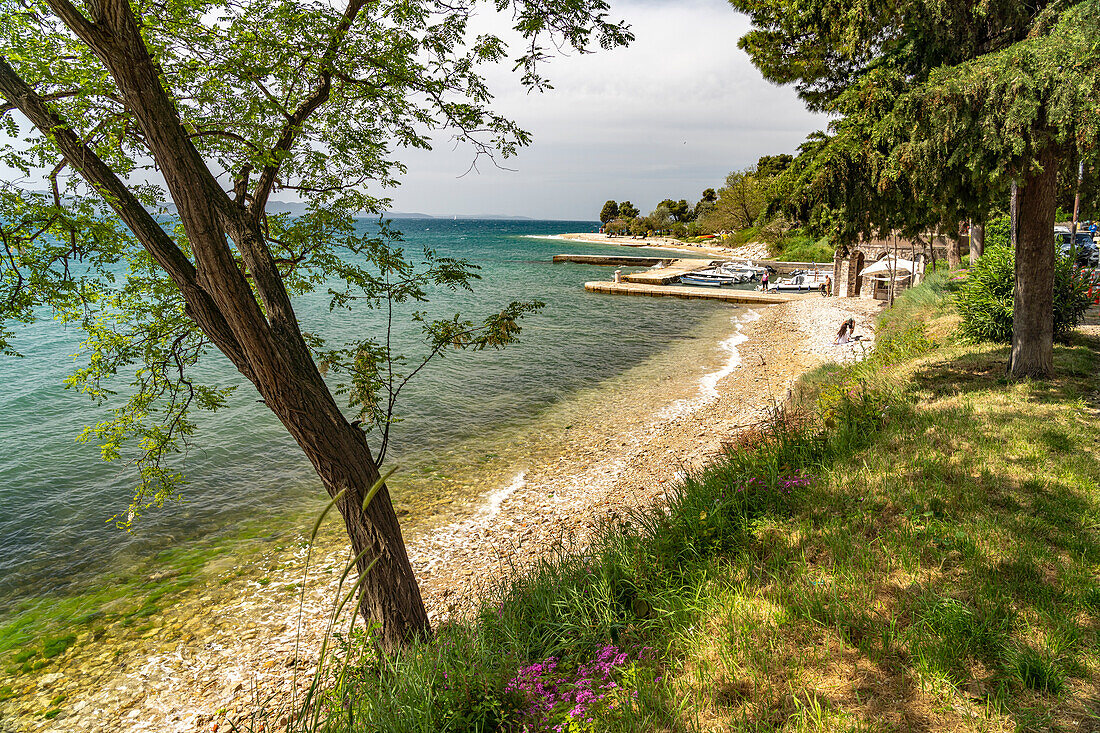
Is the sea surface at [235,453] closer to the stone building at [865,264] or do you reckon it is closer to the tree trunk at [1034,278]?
the tree trunk at [1034,278]

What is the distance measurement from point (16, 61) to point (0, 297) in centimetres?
203

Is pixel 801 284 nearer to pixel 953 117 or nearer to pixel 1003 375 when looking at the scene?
pixel 1003 375

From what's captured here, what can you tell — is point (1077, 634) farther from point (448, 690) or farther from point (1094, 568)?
point (448, 690)

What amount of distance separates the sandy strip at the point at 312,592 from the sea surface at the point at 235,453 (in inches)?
57.0

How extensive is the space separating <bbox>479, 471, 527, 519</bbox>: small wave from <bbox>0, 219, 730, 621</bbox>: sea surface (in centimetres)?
33

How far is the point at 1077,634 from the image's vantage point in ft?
11.1

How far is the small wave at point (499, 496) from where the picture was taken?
9.91m

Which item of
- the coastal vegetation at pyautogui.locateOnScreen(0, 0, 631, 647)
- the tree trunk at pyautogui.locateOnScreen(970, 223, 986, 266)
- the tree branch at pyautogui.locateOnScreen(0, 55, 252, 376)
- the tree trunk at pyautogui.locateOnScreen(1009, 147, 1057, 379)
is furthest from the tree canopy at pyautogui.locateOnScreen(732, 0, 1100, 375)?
the tree trunk at pyautogui.locateOnScreen(970, 223, 986, 266)

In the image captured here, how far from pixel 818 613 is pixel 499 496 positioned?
7372 mm

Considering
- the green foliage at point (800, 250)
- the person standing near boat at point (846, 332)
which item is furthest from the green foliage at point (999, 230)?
the green foliage at point (800, 250)

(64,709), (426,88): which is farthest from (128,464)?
(426,88)

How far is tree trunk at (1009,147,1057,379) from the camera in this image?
7.77 m

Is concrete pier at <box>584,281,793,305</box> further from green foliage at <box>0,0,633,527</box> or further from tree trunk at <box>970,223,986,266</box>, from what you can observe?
green foliage at <box>0,0,633,527</box>

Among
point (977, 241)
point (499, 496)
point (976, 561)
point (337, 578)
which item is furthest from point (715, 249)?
point (976, 561)
